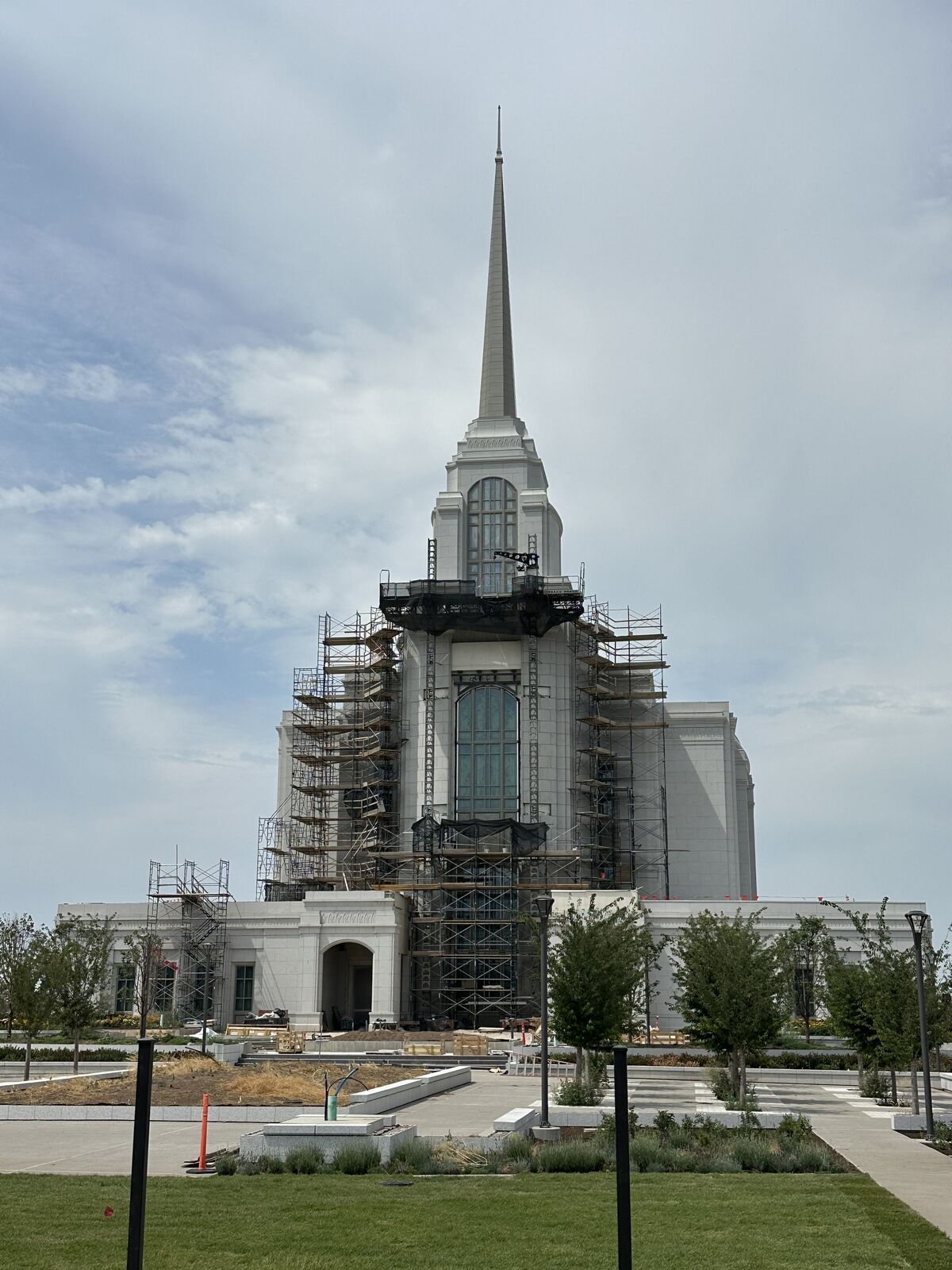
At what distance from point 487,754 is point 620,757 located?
829 cm

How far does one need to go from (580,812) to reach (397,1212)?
173 ft

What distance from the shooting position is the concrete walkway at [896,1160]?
55.4 feet

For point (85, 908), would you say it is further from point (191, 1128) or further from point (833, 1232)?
point (833, 1232)

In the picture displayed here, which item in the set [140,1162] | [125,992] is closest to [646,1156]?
[140,1162]

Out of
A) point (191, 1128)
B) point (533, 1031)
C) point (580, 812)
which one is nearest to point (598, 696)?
point (580, 812)

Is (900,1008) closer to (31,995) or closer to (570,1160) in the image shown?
(570,1160)

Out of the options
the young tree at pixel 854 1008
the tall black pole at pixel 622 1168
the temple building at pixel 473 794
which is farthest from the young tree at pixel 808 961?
the tall black pole at pixel 622 1168

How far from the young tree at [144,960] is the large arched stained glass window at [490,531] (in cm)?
2519

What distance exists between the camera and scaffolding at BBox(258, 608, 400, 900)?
70.3 metres

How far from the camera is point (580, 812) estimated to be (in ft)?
223

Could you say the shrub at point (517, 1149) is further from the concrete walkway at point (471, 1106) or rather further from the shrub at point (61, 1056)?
the shrub at point (61, 1056)

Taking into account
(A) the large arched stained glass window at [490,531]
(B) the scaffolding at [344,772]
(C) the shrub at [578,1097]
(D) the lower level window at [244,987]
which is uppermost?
(A) the large arched stained glass window at [490,531]

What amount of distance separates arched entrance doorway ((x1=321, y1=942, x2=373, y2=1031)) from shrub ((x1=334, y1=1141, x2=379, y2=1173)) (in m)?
43.2

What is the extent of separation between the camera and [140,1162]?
832cm
